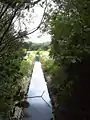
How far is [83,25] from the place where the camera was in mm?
5711

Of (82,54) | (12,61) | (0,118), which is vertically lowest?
(0,118)

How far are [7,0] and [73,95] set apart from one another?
298cm

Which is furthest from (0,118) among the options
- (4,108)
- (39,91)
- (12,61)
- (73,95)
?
(39,91)

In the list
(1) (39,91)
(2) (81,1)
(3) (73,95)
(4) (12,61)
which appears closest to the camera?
(2) (81,1)

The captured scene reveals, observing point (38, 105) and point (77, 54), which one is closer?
point (77, 54)

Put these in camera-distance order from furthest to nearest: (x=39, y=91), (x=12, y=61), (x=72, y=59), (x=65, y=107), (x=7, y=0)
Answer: (x=39, y=91) < (x=12, y=61) < (x=65, y=107) < (x=72, y=59) < (x=7, y=0)

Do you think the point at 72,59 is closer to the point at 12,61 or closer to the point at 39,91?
the point at 12,61

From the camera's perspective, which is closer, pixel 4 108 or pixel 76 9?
pixel 76 9

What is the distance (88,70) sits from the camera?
18.2 feet

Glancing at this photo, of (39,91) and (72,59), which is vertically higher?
(39,91)

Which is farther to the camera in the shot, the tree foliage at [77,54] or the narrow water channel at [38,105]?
the narrow water channel at [38,105]

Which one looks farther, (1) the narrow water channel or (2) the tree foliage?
(1) the narrow water channel

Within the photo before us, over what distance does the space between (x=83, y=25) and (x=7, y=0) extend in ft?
6.49

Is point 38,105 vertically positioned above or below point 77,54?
above
